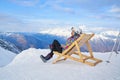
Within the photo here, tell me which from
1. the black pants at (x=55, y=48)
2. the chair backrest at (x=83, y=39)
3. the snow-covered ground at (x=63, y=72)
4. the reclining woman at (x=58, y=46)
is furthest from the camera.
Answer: the black pants at (x=55, y=48)

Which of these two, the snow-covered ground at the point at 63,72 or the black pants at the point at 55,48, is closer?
the snow-covered ground at the point at 63,72

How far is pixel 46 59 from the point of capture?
427 inches

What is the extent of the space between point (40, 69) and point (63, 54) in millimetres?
1525

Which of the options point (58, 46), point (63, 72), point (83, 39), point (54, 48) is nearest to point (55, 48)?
point (54, 48)

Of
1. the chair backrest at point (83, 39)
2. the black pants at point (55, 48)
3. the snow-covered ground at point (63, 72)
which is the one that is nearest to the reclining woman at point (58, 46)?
the black pants at point (55, 48)

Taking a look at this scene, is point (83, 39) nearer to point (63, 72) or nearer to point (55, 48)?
point (55, 48)

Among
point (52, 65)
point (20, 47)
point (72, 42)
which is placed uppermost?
point (72, 42)

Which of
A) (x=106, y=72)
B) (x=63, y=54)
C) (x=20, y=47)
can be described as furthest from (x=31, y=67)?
(x=20, y=47)

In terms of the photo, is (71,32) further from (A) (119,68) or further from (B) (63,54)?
(A) (119,68)

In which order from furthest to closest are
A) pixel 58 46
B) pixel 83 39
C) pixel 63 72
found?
pixel 58 46
pixel 83 39
pixel 63 72

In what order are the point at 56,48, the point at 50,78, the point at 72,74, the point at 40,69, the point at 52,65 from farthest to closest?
the point at 56,48, the point at 52,65, the point at 40,69, the point at 72,74, the point at 50,78

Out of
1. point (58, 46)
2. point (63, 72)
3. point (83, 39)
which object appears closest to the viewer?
point (63, 72)

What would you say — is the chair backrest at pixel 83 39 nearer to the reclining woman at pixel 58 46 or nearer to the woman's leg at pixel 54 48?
the reclining woman at pixel 58 46

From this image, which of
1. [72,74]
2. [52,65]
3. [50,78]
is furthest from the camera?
[52,65]
